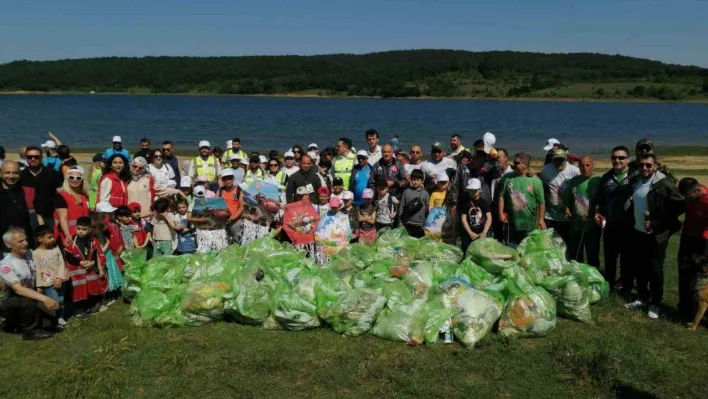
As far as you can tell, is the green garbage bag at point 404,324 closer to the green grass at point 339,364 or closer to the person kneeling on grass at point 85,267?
the green grass at point 339,364

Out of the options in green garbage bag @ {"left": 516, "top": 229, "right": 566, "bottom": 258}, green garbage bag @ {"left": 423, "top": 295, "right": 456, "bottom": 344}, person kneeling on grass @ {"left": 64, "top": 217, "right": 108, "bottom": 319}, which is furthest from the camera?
green garbage bag @ {"left": 516, "top": 229, "right": 566, "bottom": 258}

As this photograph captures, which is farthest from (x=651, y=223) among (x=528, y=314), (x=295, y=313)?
(x=295, y=313)

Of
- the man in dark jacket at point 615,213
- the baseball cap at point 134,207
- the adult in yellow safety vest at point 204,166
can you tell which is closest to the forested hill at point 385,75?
the adult in yellow safety vest at point 204,166

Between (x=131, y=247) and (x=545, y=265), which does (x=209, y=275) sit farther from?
(x=545, y=265)

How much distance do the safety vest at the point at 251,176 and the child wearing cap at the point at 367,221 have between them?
1714mm

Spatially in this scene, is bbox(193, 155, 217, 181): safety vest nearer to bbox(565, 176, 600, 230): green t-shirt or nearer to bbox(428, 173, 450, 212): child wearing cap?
bbox(428, 173, 450, 212): child wearing cap

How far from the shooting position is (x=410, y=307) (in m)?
5.88

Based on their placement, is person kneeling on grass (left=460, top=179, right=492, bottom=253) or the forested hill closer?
person kneeling on grass (left=460, top=179, right=492, bottom=253)

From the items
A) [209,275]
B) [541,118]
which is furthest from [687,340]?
[541,118]

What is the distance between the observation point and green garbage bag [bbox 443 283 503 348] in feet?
18.7

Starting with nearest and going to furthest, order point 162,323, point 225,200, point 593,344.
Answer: point 593,344, point 162,323, point 225,200

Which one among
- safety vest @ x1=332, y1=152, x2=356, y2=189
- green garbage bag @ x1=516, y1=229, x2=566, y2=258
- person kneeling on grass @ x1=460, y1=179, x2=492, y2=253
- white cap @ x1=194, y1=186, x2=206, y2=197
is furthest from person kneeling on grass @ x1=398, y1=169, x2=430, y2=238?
white cap @ x1=194, y1=186, x2=206, y2=197

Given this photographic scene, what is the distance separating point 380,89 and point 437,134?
73233 mm

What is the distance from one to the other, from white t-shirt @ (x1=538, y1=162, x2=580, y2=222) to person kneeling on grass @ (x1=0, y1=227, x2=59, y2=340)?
225 inches
